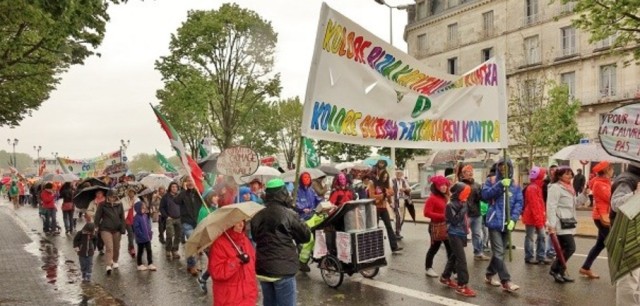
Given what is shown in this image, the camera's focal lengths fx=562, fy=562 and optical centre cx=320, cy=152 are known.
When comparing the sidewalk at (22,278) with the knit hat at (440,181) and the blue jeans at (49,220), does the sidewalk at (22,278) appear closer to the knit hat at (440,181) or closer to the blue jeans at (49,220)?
the blue jeans at (49,220)

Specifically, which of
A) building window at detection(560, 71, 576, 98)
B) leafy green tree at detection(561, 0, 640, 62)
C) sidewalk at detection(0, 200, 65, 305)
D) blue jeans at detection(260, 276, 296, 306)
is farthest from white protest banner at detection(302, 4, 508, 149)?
building window at detection(560, 71, 576, 98)

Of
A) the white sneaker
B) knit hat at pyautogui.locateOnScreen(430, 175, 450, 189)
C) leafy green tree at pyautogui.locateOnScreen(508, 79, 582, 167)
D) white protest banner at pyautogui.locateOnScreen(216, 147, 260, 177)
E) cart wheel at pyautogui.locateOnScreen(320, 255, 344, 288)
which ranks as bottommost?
the white sneaker

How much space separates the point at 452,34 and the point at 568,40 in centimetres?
1052

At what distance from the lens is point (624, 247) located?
3.61 metres

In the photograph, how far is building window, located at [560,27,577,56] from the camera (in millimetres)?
38906

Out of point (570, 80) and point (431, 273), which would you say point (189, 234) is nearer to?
point (431, 273)

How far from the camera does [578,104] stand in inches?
1334

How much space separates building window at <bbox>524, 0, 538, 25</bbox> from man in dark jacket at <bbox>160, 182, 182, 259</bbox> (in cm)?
3571

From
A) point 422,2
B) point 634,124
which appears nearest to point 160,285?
point 634,124

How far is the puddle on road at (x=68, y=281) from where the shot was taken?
27.3 feet

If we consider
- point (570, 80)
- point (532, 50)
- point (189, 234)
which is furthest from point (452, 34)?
point (189, 234)

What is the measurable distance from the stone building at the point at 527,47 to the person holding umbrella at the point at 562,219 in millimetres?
24811

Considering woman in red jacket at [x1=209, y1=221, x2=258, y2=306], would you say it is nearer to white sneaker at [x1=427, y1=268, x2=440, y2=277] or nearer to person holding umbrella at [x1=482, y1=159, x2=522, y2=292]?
person holding umbrella at [x1=482, y1=159, x2=522, y2=292]

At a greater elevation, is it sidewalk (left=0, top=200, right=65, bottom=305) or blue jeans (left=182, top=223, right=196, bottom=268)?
blue jeans (left=182, top=223, right=196, bottom=268)
